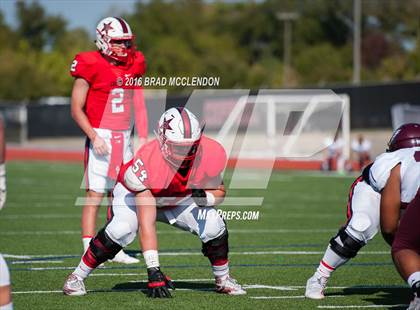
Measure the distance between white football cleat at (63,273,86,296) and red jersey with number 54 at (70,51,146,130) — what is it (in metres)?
1.88

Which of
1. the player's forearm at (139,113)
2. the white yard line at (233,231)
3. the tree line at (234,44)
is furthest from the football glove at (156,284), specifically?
the tree line at (234,44)

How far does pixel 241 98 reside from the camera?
83.5 ft

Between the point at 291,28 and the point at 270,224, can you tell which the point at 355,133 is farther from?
the point at 291,28

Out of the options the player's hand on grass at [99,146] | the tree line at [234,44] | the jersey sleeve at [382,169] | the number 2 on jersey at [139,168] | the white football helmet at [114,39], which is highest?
the white football helmet at [114,39]

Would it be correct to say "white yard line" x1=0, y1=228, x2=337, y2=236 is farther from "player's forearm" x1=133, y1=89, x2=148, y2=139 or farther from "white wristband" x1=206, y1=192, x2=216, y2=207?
"white wristband" x1=206, y1=192, x2=216, y2=207

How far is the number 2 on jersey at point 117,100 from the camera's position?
7641 mm

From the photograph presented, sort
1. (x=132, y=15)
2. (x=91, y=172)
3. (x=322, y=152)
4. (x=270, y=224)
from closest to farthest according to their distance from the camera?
1. (x=91, y=172)
2. (x=270, y=224)
3. (x=322, y=152)
4. (x=132, y=15)

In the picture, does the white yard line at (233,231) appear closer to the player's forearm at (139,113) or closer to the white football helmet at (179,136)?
the player's forearm at (139,113)

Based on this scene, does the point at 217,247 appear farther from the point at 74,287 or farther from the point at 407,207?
the point at 407,207

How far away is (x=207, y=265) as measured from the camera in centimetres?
760

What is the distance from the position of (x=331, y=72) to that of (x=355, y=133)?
27.4 metres

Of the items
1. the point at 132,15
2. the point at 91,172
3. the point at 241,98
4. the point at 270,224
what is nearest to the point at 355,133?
the point at 241,98

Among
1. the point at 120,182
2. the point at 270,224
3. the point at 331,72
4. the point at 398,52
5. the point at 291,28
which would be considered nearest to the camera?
the point at 120,182

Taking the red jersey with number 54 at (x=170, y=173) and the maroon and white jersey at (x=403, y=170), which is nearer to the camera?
the maroon and white jersey at (x=403, y=170)
